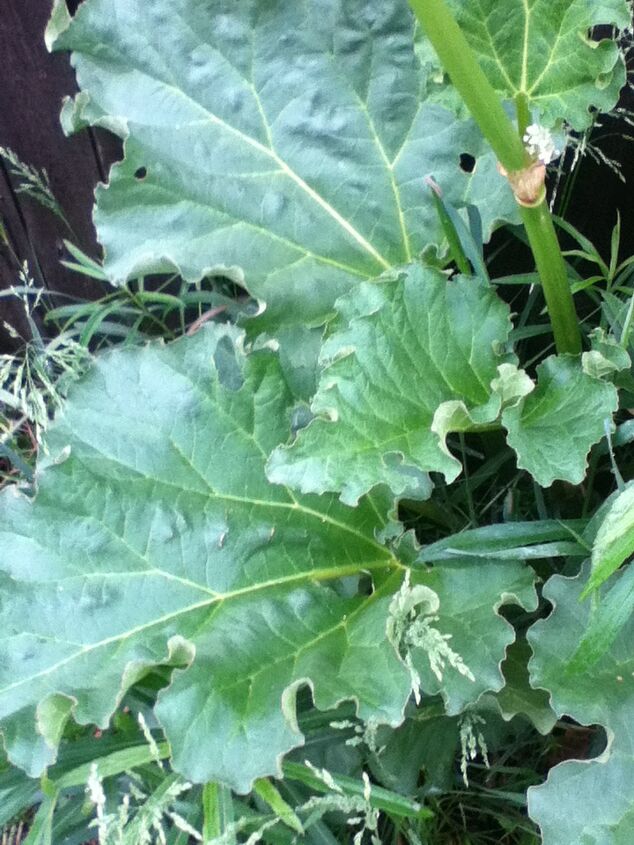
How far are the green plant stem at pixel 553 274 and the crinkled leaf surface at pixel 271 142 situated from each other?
131 mm

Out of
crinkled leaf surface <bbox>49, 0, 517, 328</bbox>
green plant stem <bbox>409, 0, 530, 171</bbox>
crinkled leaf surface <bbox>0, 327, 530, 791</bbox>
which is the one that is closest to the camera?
green plant stem <bbox>409, 0, 530, 171</bbox>

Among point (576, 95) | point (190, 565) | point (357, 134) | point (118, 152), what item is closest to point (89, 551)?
point (190, 565)

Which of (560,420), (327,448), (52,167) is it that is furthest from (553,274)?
(52,167)

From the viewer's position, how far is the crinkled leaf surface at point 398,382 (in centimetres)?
73

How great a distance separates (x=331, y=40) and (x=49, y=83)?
567 millimetres

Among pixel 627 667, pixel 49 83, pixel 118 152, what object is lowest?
pixel 627 667

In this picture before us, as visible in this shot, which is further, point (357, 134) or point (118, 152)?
point (118, 152)

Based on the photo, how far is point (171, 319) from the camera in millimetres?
1453

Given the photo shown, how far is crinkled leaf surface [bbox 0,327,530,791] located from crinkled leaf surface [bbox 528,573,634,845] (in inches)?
1.8

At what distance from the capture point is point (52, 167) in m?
1.40

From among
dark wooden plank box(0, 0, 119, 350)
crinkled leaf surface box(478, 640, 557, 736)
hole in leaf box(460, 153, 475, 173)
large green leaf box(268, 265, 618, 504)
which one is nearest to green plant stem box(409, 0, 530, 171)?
large green leaf box(268, 265, 618, 504)

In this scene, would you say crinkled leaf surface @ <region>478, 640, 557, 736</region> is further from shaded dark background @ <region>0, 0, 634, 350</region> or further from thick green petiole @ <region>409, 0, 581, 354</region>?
shaded dark background @ <region>0, 0, 634, 350</region>

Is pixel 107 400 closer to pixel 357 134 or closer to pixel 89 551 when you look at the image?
pixel 89 551

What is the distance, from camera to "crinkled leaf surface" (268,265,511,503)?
73 cm
